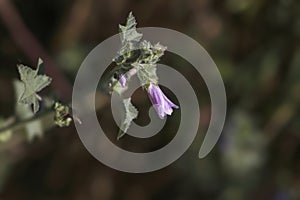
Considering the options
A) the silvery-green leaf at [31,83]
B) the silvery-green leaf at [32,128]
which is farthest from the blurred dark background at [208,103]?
the silvery-green leaf at [31,83]

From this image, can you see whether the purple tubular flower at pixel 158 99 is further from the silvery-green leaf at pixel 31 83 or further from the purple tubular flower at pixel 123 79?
the silvery-green leaf at pixel 31 83

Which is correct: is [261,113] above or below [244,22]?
below

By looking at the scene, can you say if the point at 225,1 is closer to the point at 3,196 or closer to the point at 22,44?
the point at 22,44

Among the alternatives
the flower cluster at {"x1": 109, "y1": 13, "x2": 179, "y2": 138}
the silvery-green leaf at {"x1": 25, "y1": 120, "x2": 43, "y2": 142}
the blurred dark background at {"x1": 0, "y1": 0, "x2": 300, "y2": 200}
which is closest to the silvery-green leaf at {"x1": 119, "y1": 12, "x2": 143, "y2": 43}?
the flower cluster at {"x1": 109, "y1": 13, "x2": 179, "y2": 138}

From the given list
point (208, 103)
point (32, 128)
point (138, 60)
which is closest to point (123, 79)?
point (138, 60)

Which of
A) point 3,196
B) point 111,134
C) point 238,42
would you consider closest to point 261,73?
point 238,42

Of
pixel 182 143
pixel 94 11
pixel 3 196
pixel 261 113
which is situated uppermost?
pixel 94 11

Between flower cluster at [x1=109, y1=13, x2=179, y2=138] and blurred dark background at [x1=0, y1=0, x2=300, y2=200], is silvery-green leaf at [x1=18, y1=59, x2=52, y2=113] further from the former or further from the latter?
blurred dark background at [x1=0, y1=0, x2=300, y2=200]
